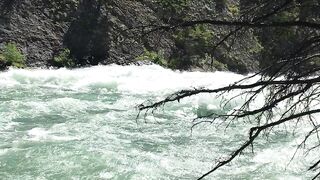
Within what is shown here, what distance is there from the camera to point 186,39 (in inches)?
797

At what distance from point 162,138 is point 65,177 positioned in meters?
2.94

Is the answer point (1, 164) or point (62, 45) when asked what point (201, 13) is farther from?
point (1, 164)

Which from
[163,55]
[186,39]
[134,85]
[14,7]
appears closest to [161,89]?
[134,85]

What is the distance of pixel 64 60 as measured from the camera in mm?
17609

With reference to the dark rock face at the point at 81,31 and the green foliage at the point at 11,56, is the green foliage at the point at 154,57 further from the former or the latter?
the green foliage at the point at 11,56

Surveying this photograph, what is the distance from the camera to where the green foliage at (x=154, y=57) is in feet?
61.8

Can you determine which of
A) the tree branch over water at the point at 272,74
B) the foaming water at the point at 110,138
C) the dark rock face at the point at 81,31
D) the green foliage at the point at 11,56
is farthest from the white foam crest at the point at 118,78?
the tree branch over water at the point at 272,74

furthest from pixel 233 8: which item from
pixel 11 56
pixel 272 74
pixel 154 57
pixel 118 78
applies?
pixel 272 74

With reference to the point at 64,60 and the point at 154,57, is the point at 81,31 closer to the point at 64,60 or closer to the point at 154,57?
the point at 64,60

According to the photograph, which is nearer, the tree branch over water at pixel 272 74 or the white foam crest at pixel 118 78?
the tree branch over water at pixel 272 74

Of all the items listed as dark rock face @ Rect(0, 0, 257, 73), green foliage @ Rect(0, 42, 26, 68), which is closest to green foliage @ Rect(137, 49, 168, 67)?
dark rock face @ Rect(0, 0, 257, 73)

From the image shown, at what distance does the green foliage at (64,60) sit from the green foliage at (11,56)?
1.16 m

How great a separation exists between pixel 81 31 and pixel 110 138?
9.43 metres

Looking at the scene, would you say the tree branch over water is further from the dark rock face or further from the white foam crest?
the dark rock face
